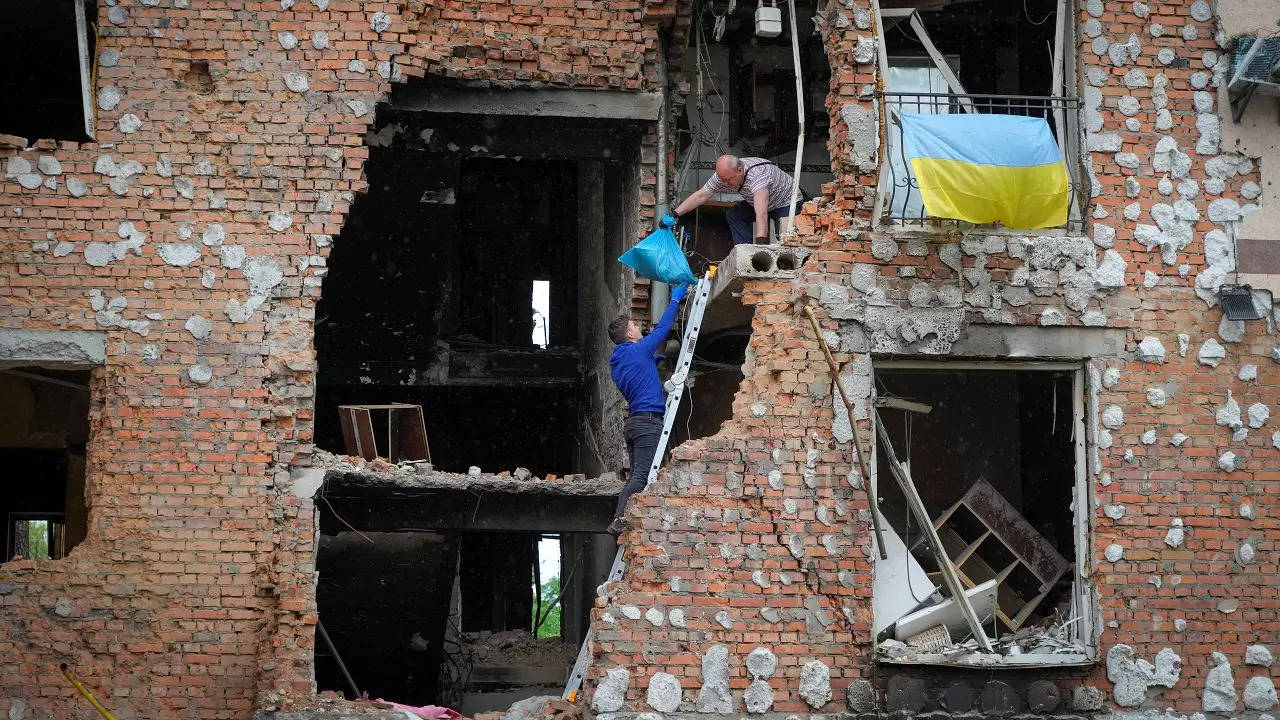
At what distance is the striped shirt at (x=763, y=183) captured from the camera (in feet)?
37.1

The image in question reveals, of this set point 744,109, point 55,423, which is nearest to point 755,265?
point 744,109

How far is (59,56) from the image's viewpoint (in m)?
13.8

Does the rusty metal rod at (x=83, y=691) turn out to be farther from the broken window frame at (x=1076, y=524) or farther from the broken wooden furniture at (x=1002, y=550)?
the broken wooden furniture at (x=1002, y=550)

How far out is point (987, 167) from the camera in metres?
9.84

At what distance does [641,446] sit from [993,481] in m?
3.82

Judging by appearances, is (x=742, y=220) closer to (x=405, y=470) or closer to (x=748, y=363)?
(x=748, y=363)

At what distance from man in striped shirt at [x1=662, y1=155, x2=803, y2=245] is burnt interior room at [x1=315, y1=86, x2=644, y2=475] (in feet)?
2.78

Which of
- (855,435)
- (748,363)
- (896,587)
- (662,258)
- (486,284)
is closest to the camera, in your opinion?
(855,435)

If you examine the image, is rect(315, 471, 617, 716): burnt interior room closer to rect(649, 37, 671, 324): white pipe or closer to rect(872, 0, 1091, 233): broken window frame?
rect(649, 37, 671, 324): white pipe

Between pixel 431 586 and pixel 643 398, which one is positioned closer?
pixel 643 398

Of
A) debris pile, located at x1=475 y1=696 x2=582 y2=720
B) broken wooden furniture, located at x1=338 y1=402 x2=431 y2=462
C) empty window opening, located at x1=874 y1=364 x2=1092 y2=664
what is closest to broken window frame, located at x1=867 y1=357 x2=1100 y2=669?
empty window opening, located at x1=874 y1=364 x2=1092 y2=664

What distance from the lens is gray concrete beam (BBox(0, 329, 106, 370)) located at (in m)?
10.0

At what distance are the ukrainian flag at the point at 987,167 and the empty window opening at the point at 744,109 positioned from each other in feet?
11.4

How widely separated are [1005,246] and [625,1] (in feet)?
11.7
